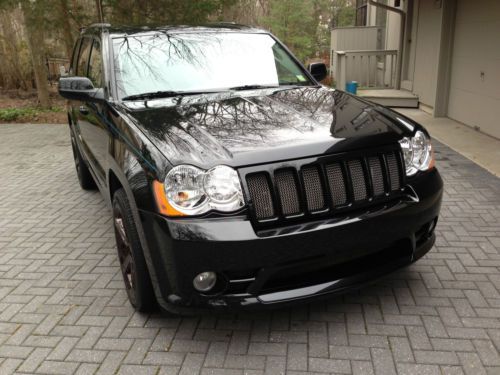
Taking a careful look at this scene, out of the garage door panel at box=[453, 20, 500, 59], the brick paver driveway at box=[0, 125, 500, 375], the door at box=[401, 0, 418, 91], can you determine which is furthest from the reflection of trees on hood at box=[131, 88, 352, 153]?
the door at box=[401, 0, 418, 91]

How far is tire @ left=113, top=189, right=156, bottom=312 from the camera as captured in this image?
2.85m

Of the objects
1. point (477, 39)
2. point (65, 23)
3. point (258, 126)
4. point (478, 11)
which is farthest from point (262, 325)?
point (65, 23)

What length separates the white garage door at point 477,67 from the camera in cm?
741

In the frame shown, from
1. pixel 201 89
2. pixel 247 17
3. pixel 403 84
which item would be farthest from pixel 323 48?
pixel 201 89

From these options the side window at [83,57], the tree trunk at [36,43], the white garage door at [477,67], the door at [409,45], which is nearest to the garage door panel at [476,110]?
the white garage door at [477,67]

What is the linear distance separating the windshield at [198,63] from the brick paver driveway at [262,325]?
5.05ft

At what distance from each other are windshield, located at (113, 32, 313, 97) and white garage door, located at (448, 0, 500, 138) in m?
4.59

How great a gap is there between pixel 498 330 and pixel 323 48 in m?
23.8

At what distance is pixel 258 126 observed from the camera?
2902 mm

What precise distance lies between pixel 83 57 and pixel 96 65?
1.10m

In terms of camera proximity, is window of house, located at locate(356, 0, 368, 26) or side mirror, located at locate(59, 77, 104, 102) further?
window of house, located at locate(356, 0, 368, 26)

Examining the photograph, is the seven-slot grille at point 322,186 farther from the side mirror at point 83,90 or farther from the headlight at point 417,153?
the side mirror at point 83,90

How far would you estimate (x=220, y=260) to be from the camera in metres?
2.44

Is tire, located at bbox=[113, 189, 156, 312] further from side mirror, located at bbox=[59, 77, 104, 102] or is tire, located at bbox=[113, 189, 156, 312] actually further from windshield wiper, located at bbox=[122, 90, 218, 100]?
side mirror, located at bbox=[59, 77, 104, 102]
